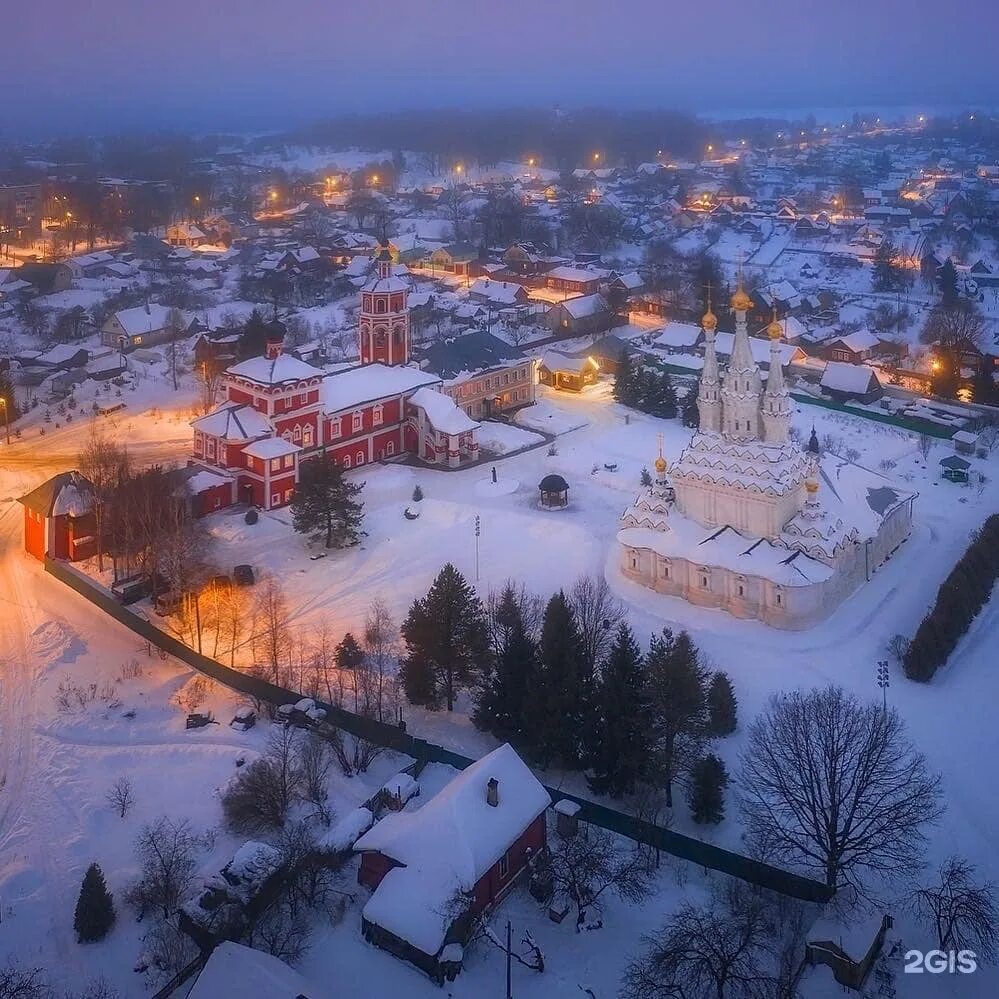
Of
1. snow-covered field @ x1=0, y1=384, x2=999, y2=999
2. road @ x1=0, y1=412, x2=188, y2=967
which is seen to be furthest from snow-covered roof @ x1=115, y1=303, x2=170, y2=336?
road @ x1=0, y1=412, x2=188, y2=967

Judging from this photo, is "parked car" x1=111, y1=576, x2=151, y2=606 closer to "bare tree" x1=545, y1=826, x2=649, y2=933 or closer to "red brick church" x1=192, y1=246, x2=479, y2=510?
"red brick church" x1=192, y1=246, x2=479, y2=510

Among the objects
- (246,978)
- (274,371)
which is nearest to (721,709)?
(246,978)

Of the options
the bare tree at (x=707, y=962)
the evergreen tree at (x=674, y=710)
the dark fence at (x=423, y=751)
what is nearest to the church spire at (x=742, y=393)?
the evergreen tree at (x=674, y=710)

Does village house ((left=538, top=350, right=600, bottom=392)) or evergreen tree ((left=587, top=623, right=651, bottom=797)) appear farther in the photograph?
village house ((left=538, top=350, right=600, bottom=392))

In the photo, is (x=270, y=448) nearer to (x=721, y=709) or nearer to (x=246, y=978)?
(x=721, y=709)

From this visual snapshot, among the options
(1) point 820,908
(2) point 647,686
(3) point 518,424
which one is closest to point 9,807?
(2) point 647,686

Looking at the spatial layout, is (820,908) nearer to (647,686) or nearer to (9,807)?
(647,686)
